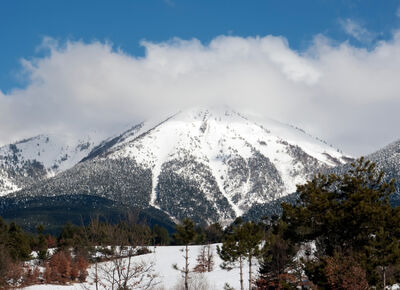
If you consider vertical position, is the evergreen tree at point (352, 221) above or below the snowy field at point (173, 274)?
above

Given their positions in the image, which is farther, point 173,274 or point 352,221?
point 173,274

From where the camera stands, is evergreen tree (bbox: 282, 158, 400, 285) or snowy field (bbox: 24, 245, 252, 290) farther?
Answer: snowy field (bbox: 24, 245, 252, 290)

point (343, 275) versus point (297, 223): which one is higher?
point (297, 223)

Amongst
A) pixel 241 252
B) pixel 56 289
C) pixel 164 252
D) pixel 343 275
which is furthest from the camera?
pixel 164 252

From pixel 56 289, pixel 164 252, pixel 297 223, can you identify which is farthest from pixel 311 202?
pixel 164 252

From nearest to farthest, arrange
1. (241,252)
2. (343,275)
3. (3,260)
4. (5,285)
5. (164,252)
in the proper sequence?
(343,275)
(241,252)
(5,285)
(3,260)
(164,252)

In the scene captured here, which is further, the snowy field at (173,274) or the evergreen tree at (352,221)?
the snowy field at (173,274)

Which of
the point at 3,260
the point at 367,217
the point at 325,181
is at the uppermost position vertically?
the point at 325,181

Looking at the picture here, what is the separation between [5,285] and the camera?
58.1 m

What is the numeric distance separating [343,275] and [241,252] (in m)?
26.8

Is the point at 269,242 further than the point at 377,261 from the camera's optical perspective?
Yes

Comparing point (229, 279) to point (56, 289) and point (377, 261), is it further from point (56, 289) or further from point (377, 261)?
point (377, 261)

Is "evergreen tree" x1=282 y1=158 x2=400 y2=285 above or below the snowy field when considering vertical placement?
above

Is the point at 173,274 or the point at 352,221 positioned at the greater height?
the point at 352,221
